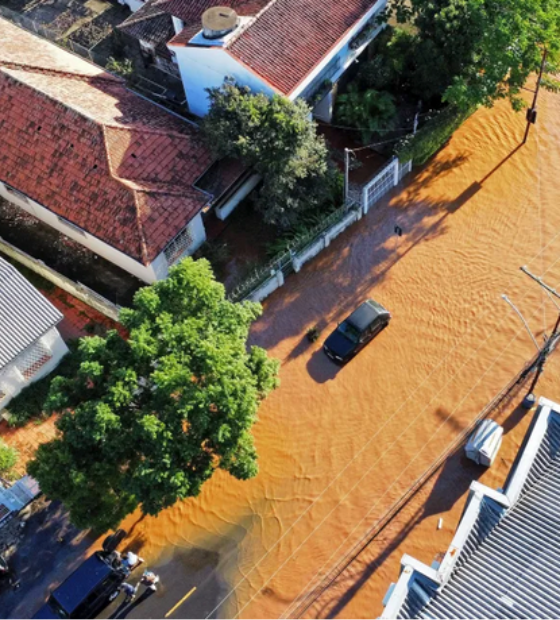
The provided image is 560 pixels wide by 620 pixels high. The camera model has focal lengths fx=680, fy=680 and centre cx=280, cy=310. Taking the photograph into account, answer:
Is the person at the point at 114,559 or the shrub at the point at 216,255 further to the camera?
the shrub at the point at 216,255

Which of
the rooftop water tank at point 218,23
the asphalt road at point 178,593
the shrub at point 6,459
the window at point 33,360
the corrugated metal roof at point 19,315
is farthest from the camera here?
the rooftop water tank at point 218,23

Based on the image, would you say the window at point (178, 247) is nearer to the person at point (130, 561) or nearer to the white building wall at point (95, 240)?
the white building wall at point (95, 240)

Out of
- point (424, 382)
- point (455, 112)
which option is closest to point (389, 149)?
point (455, 112)

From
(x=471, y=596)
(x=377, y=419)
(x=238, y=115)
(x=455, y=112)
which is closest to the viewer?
(x=471, y=596)

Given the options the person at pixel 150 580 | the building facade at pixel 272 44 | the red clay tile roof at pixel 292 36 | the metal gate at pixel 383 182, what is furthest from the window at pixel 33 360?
the metal gate at pixel 383 182

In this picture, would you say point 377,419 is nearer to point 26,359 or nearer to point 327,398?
point 327,398

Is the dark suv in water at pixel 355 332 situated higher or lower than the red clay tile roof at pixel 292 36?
lower

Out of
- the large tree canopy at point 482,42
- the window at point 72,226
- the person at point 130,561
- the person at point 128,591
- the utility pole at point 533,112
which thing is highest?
the utility pole at point 533,112

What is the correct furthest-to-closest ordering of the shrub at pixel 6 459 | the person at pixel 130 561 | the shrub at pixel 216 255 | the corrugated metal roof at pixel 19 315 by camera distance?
the shrub at pixel 216 255 → the corrugated metal roof at pixel 19 315 → the shrub at pixel 6 459 → the person at pixel 130 561
